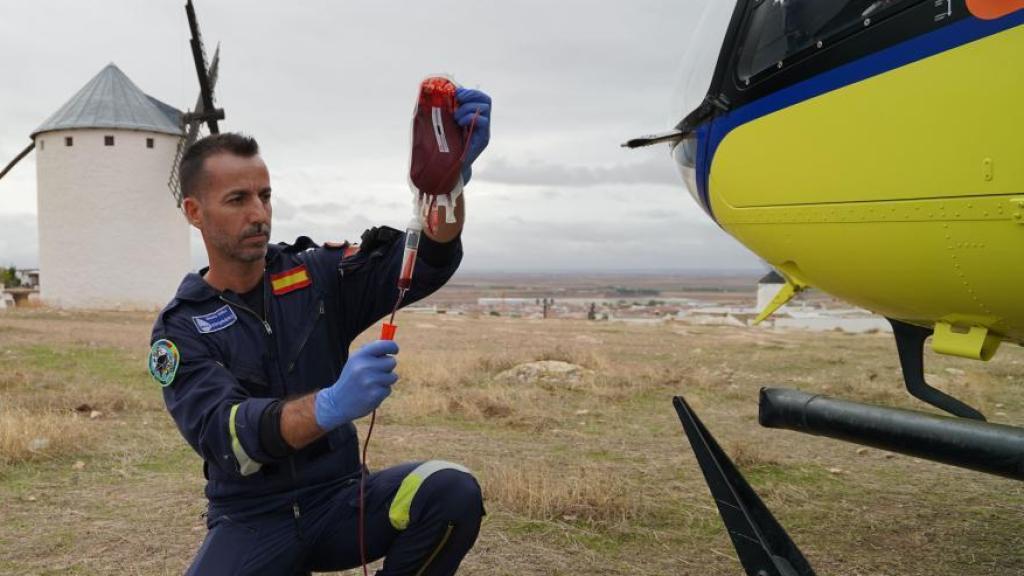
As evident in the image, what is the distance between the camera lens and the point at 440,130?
8.63 feet

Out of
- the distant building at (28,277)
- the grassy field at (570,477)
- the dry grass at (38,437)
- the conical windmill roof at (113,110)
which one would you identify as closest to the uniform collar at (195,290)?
the grassy field at (570,477)


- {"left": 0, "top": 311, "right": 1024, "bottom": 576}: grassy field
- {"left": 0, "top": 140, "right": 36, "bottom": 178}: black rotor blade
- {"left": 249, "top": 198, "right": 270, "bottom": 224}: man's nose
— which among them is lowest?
{"left": 0, "top": 311, "right": 1024, "bottom": 576}: grassy field

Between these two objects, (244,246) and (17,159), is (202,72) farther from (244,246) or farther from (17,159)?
(244,246)

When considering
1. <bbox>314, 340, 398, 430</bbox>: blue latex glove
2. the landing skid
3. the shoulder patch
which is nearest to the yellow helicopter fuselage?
the landing skid

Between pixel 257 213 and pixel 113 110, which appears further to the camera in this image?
pixel 113 110

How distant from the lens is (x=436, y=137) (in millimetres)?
2637

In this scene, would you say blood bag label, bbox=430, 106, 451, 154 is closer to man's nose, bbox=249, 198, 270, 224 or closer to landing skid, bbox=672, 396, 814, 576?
man's nose, bbox=249, 198, 270, 224

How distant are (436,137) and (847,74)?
146cm

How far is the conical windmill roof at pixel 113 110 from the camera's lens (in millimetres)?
32188

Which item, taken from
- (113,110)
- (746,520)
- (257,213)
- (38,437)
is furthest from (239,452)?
(113,110)

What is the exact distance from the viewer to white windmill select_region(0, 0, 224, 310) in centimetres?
3189

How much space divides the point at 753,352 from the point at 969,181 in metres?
12.1

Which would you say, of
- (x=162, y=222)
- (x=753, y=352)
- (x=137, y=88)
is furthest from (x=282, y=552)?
(x=137, y=88)

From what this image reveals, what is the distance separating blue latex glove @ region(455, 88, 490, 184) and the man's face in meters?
0.80
